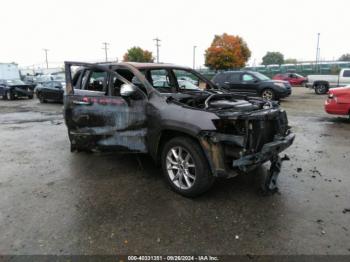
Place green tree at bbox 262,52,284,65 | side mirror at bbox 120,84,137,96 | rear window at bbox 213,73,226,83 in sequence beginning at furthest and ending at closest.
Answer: green tree at bbox 262,52,284,65 → rear window at bbox 213,73,226,83 → side mirror at bbox 120,84,137,96

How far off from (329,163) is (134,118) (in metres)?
3.60

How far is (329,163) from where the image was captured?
5.29m

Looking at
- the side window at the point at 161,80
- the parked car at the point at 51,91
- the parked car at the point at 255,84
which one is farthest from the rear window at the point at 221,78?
the side window at the point at 161,80

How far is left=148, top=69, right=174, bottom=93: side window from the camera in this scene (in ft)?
16.6

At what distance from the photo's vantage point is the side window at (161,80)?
5.07m

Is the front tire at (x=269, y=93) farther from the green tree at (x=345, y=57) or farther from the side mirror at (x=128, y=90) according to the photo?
the green tree at (x=345, y=57)

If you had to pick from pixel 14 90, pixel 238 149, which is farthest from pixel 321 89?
pixel 14 90

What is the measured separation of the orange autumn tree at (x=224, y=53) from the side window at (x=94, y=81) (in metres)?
34.6

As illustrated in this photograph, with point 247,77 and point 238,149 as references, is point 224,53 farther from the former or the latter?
point 238,149

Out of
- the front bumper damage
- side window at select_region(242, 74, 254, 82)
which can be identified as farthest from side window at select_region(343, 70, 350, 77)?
the front bumper damage

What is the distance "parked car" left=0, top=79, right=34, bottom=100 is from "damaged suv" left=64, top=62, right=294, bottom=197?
56.6 ft

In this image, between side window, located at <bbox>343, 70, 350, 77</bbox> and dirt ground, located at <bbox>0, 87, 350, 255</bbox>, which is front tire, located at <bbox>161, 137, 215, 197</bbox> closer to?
dirt ground, located at <bbox>0, 87, 350, 255</bbox>

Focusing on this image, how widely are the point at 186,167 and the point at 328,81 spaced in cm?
2110

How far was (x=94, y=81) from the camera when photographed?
17.6 ft
